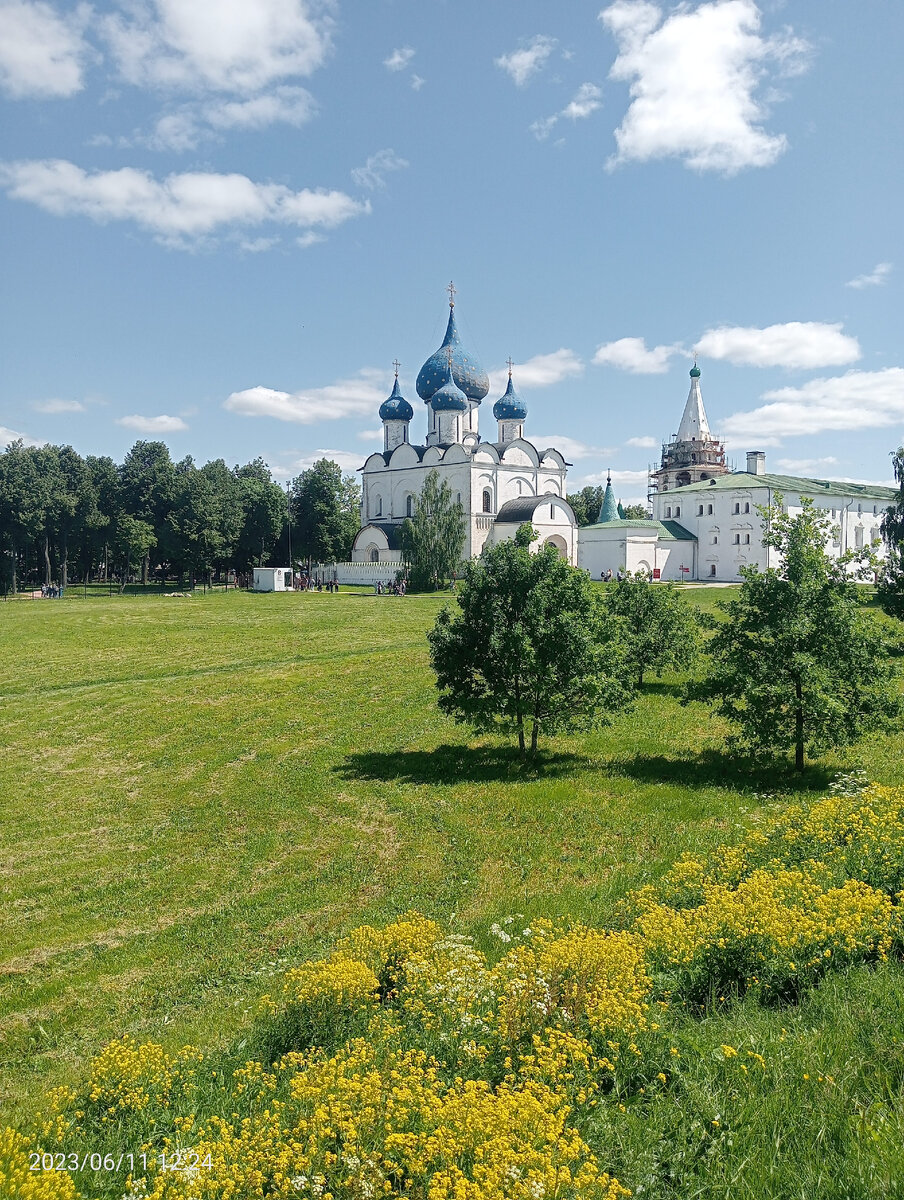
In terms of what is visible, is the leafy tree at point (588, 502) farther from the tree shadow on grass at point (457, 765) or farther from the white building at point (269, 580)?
the tree shadow on grass at point (457, 765)

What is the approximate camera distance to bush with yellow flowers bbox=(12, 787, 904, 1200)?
10.6 feet

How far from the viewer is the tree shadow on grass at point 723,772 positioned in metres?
10.8

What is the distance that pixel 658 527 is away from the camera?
5744 centimetres

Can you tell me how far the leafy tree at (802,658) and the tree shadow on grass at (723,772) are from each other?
349mm

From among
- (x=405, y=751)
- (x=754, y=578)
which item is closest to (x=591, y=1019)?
(x=754, y=578)

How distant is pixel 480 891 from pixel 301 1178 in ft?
17.0

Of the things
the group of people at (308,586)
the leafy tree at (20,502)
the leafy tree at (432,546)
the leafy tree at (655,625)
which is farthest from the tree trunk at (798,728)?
the leafy tree at (20,502)

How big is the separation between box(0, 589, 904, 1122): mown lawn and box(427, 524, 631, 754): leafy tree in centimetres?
101

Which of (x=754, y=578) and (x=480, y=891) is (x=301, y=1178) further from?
(x=754, y=578)

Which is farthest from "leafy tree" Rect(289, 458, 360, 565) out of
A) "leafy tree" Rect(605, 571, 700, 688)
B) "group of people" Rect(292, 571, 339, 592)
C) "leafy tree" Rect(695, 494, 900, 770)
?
"leafy tree" Rect(695, 494, 900, 770)

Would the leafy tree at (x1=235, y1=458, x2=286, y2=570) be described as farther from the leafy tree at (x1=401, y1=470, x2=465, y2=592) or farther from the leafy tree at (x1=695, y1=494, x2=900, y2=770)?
the leafy tree at (x1=695, y1=494, x2=900, y2=770)

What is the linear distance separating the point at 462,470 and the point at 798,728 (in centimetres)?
4317

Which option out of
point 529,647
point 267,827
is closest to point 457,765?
point 529,647

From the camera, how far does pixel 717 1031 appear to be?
14.4 ft
